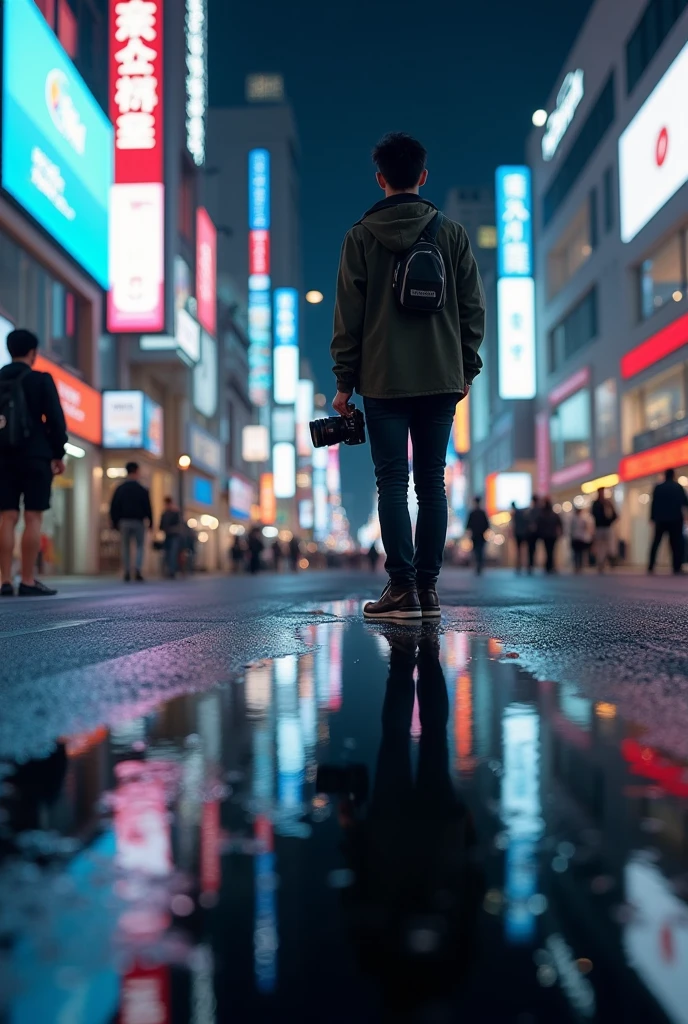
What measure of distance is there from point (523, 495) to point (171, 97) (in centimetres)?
3024

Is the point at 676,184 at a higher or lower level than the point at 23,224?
higher

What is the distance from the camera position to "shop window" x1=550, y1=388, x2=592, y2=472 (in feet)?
122

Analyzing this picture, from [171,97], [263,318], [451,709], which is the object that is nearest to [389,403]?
[451,709]

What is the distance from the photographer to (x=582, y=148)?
123 ft

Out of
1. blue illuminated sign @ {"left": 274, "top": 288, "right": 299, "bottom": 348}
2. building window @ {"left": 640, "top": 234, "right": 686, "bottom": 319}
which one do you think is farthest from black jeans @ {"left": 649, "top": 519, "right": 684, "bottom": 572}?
blue illuminated sign @ {"left": 274, "top": 288, "right": 299, "bottom": 348}

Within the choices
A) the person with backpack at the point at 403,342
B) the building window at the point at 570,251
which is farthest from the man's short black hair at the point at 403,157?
the building window at the point at 570,251

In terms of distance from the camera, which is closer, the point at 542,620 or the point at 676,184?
the point at 542,620

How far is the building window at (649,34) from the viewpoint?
25.8 m

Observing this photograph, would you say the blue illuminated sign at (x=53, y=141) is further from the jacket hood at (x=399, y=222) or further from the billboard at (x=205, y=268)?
the jacket hood at (x=399, y=222)

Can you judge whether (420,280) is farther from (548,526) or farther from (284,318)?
(284,318)

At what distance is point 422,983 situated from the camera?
64cm

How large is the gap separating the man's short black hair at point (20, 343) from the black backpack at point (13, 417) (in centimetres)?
28

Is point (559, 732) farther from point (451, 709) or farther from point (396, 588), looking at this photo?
point (396, 588)

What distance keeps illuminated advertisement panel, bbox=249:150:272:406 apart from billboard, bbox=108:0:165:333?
115 ft
